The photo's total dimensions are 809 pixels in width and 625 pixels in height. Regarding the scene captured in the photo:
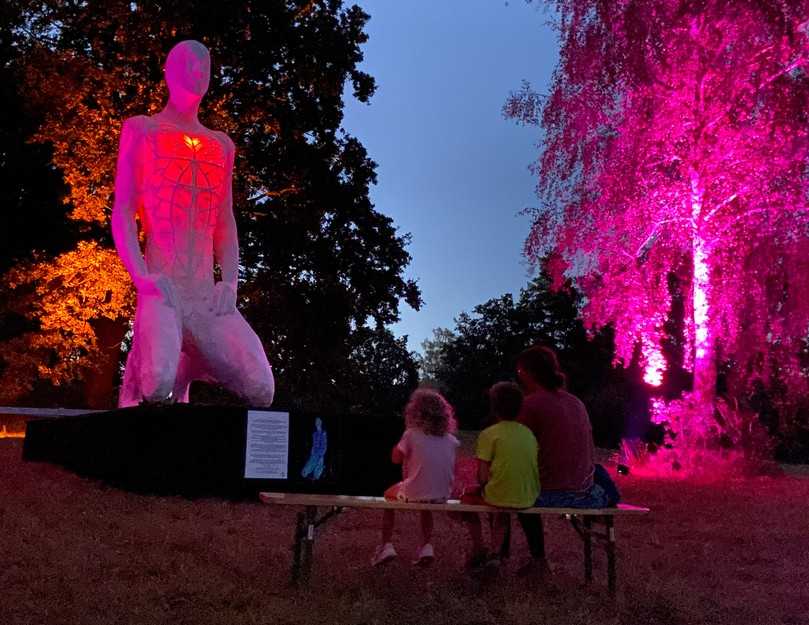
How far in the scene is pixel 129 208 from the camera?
31.3ft

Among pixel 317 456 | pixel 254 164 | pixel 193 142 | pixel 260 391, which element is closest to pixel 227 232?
pixel 193 142

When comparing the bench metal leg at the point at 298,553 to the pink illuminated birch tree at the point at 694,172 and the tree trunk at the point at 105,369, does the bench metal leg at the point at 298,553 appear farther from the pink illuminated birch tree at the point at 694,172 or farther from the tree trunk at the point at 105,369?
the tree trunk at the point at 105,369

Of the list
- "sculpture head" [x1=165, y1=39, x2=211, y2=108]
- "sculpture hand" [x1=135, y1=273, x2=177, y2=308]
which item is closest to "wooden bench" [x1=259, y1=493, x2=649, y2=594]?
"sculpture hand" [x1=135, y1=273, x2=177, y2=308]

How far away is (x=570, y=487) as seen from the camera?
5.75 metres

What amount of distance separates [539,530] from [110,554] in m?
2.57

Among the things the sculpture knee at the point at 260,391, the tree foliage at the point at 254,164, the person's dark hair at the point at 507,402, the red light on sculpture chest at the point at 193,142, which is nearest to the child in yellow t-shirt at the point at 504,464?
the person's dark hair at the point at 507,402

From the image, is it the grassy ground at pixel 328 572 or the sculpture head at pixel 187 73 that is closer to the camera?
the grassy ground at pixel 328 572

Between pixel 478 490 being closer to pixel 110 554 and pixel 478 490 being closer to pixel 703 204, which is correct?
pixel 110 554

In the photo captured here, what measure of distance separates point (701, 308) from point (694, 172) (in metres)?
2.03

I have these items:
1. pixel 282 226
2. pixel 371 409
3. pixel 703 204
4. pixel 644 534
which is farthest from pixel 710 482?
pixel 371 409

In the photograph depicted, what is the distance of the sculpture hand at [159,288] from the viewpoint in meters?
9.00

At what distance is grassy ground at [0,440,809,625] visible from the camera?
14.9ft

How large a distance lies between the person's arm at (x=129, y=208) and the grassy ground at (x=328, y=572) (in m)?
2.11

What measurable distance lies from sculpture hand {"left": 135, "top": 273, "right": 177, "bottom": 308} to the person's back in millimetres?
4326
